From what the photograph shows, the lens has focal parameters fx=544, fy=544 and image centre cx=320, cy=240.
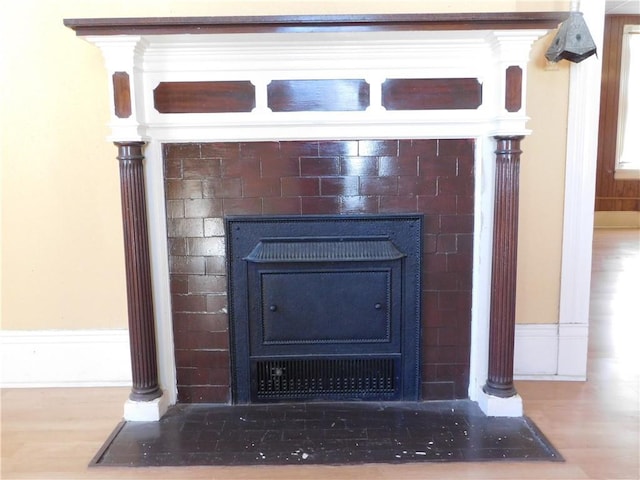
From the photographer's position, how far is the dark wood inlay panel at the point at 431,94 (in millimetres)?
2453

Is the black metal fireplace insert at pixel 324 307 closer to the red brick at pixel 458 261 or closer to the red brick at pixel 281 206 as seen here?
the red brick at pixel 281 206

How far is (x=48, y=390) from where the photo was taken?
286cm

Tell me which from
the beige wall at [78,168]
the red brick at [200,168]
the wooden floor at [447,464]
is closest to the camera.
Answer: the wooden floor at [447,464]

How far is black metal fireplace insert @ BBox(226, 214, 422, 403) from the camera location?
2572mm

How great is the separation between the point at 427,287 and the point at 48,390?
Answer: 6.68 ft

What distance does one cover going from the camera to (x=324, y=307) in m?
2.61

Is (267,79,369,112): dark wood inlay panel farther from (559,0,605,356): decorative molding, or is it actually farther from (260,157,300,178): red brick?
(559,0,605,356): decorative molding

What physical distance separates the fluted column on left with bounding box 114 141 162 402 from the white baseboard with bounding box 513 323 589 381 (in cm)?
188

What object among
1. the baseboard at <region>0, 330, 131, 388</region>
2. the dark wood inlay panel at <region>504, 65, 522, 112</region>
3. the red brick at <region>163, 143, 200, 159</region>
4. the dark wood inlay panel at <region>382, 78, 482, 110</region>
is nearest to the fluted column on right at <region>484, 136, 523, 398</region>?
the dark wood inlay panel at <region>504, 65, 522, 112</region>

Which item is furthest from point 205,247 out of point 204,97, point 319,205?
point 204,97

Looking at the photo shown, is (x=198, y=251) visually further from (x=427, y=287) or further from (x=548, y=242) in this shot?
(x=548, y=242)

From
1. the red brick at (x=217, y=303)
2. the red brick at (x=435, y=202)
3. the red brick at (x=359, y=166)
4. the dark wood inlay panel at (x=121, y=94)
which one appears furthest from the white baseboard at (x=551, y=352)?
the dark wood inlay panel at (x=121, y=94)

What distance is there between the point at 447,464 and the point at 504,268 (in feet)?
2.89

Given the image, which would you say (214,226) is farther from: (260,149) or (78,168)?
(78,168)
